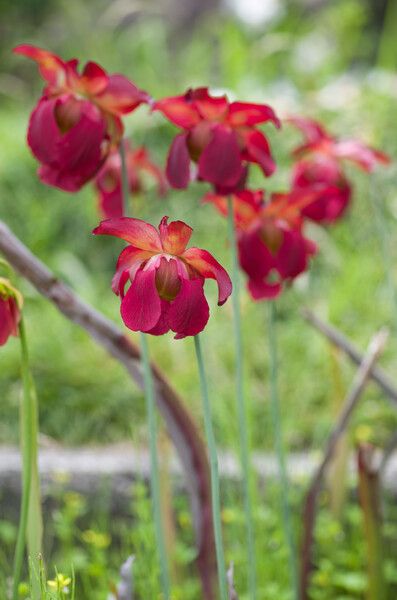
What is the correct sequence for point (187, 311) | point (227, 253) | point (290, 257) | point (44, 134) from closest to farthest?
1. point (187, 311)
2. point (44, 134)
3. point (290, 257)
4. point (227, 253)

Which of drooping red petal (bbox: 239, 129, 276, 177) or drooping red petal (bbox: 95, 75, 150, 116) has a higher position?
drooping red petal (bbox: 95, 75, 150, 116)

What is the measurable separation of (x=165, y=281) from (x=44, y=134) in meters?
0.19

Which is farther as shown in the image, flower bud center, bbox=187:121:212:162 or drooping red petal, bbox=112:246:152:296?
flower bud center, bbox=187:121:212:162

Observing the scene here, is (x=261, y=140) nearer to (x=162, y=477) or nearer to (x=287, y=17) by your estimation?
(x=162, y=477)

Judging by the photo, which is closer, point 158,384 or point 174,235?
point 174,235

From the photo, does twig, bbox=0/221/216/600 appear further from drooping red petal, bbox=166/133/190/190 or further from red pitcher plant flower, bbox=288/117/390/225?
red pitcher plant flower, bbox=288/117/390/225

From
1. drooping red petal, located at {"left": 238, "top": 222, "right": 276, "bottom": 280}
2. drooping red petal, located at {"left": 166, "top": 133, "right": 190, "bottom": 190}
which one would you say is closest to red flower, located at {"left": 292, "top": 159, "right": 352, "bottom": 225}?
drooping red petal, located at {"left": 238, "top": 222, "right": 276, "bottom": 280}

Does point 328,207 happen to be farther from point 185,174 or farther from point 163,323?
point 163,323

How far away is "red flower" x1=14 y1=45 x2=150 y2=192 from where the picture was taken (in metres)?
0.48

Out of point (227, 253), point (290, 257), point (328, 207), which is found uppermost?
point (227, 253)

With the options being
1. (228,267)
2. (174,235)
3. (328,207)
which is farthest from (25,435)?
(228,267)

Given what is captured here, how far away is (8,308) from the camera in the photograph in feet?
1.38

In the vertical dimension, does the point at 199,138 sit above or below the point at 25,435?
above

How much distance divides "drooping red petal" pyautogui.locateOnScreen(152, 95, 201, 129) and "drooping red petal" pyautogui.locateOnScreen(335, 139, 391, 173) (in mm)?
257
